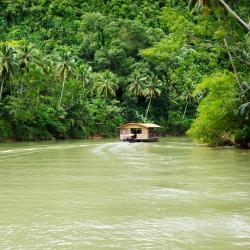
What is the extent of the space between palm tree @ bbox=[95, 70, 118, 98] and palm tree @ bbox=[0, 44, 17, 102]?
2169 centimetres

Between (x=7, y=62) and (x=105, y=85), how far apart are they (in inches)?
933

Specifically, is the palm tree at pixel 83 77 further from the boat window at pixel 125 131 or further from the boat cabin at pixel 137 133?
the boat cabin at pixel 137 133

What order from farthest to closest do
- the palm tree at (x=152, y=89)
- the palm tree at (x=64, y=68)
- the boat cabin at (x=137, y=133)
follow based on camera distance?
the palm tree at (x=152, y=89) < the palm tree at (x=64, y=68) < the boat cabin at (x=137, y=133)

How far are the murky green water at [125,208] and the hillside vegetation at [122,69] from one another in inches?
334

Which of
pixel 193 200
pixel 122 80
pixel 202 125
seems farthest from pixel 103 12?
pixel 193 200

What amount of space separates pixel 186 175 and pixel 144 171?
2326 millimetres

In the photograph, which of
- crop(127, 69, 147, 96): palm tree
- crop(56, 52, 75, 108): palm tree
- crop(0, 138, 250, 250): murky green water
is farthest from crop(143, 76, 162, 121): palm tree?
crop(0, 138, 250, 250): murky green water

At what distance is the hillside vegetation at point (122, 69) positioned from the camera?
26609mm

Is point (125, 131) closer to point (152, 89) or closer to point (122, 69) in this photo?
point (152, 89)

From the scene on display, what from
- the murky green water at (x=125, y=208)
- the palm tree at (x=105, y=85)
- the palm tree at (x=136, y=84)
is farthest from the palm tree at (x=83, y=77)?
the murky green water at (x=125, y=208)

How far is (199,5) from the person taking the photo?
25812 mm

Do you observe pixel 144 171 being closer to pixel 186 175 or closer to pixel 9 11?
pixel 186 175

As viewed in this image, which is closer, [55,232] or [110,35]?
[55,232]

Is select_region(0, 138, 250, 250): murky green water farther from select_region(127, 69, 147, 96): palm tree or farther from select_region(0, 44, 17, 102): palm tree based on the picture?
→ select_region(127, 69, 147, 96): palm tree
